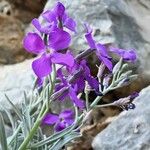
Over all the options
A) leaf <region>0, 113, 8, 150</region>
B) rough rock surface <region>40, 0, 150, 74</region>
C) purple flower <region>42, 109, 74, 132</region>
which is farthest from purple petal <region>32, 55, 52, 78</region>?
rough rock surface <region>40, 0, 150, 74</region>

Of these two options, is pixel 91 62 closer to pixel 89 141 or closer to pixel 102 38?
pixel 102 38

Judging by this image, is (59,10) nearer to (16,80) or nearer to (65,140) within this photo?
(65,140)

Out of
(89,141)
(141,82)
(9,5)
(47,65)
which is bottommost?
(89,141)

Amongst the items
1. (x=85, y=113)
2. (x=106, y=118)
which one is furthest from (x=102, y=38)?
(x=85, y=113)

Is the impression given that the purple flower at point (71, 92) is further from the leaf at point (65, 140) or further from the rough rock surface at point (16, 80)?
the rough rock surface at point (16, 80)

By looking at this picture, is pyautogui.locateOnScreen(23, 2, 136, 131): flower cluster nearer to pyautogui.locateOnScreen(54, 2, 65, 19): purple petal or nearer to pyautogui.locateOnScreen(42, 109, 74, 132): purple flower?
pyautogui.locateOnScreen(54, 2, 65, 19): purple petal

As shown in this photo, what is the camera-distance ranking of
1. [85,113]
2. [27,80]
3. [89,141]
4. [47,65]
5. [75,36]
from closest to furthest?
[47,65], [85,113], [89,141], [75,36], [27,80]
